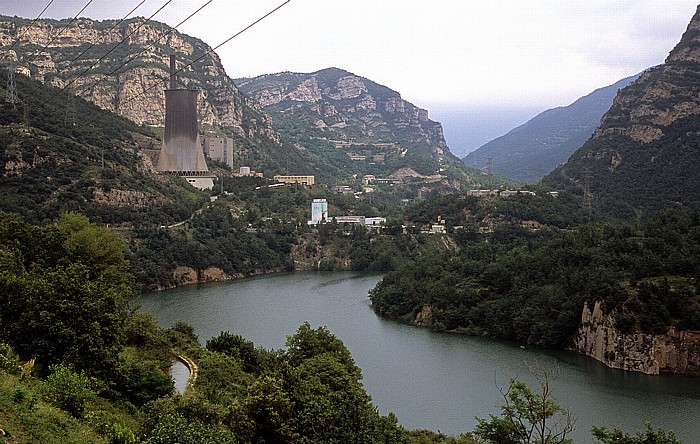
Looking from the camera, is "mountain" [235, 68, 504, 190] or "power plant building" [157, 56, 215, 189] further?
"mountain" [235, 68, 504, 190]

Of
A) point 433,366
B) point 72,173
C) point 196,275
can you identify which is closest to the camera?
point 433,366

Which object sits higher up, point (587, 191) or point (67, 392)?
point (587, 191)

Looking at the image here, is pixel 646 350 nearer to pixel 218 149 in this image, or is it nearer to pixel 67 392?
pixel 67 392

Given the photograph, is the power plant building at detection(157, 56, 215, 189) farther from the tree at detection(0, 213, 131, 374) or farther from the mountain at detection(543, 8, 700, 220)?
the tree at detection(0, 213, 131, 374)

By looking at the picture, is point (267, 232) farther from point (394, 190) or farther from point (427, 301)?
point (394, 190)

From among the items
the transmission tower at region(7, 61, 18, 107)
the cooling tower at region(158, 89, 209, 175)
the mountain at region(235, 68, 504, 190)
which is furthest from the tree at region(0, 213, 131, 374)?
the mountain at region(235, 68, 504, 190)

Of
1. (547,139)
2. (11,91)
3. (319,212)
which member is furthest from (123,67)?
(547,139)

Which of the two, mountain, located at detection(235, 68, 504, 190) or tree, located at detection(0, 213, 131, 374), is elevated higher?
mountain, located at detection(235, 68, 504, 190)
